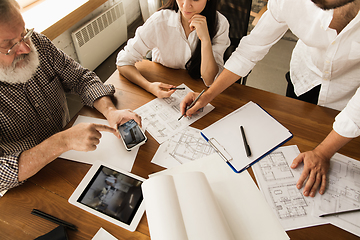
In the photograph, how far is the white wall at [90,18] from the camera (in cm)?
193

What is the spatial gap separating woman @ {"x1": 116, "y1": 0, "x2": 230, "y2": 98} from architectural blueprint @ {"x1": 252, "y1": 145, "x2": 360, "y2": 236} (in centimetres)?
53

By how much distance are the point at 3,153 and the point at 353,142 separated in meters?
1.37

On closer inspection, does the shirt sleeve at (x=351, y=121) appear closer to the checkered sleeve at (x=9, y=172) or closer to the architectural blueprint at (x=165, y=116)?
the architectural blueprint at (x=165, y=116)

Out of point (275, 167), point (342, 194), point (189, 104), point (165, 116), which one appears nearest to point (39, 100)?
point (165, 116)

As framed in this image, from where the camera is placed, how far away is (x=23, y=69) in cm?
90

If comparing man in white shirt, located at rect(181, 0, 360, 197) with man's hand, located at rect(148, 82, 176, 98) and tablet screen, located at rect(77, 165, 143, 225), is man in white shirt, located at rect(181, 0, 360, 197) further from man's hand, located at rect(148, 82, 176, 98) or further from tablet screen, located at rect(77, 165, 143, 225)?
tablet screen, located at rect(77, 165, 143, 225)

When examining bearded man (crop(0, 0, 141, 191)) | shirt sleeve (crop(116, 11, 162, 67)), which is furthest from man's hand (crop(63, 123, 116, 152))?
shirt sleeve (crop(116, 11, 162, 67))

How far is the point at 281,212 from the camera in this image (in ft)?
2.35

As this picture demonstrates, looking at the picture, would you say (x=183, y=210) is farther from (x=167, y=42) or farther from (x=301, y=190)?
(x=167, y=42)

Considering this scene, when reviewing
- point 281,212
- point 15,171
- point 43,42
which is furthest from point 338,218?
point 43,42

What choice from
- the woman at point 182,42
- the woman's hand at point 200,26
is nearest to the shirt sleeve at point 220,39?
the woman at point 182,42

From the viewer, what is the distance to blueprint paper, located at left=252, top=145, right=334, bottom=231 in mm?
703

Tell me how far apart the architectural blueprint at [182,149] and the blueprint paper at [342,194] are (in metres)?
0.41

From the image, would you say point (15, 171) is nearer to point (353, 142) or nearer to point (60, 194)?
point (60, 194)
